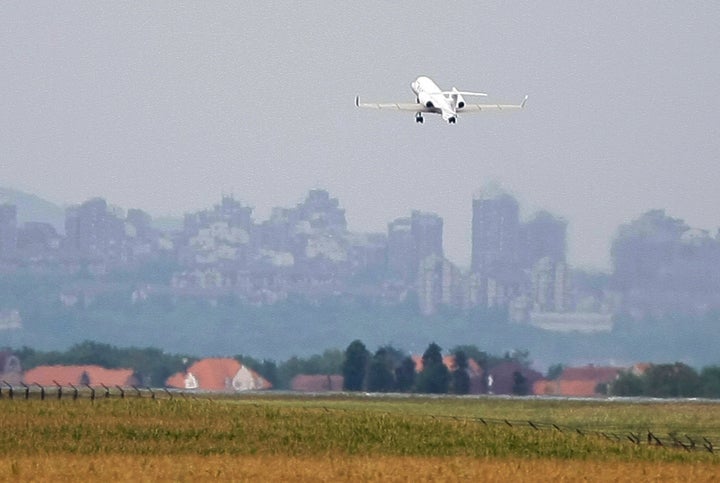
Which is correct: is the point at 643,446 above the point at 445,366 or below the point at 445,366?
below

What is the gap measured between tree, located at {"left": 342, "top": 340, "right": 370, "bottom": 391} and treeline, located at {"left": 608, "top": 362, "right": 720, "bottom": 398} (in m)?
21.7

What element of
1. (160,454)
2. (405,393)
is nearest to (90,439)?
(160,454)

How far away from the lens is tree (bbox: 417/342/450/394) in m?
181

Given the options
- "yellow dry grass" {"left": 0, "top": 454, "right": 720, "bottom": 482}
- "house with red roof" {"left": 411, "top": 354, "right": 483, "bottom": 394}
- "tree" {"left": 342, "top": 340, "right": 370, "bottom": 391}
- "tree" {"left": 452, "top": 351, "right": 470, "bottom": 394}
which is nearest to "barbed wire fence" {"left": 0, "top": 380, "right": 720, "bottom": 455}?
"yellow dry grass" {"left": 0, "top": 454, "right": 720, "bottom": 482}

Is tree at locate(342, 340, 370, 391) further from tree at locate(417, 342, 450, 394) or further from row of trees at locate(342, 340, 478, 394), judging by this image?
tree at locate(417, 342, 450, 394)

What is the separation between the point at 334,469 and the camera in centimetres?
8669

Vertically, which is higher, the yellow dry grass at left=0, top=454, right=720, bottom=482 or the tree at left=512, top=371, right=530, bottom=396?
the tree at left=512, top=371, right=530, bottom=396

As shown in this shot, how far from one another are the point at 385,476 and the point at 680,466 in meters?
15.3

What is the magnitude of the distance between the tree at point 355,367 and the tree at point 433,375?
6.52 meters

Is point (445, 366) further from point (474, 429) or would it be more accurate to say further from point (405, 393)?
point (474, 429)

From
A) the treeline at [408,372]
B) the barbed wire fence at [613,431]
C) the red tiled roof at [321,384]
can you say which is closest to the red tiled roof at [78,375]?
the red tiled roof at [321,384]

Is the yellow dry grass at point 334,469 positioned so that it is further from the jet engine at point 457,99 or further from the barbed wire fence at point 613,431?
the jet engine at point 457,99

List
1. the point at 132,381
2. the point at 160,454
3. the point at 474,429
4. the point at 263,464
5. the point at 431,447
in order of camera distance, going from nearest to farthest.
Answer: the point at 263,464 < the point at 160,454 < the point at 431,447 < the point at 474,429 < the point at 132,381

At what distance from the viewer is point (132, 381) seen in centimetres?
19788
